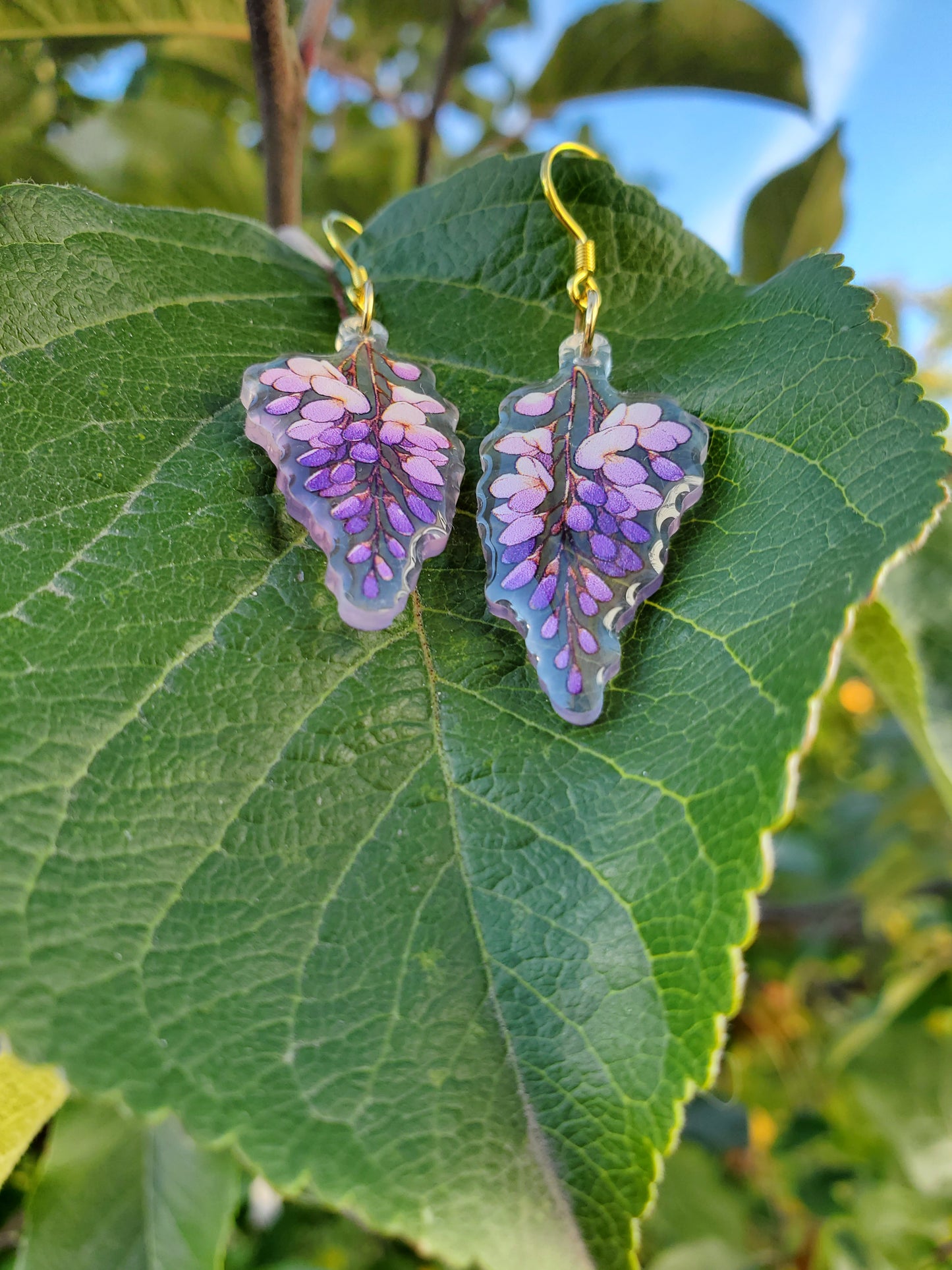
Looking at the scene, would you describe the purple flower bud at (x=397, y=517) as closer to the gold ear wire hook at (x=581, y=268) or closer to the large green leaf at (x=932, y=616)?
the gold ear wire hook at (x=581, y=268)

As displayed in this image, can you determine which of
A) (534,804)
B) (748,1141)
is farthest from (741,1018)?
(534,804)

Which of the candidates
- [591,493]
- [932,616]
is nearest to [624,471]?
[591,493]

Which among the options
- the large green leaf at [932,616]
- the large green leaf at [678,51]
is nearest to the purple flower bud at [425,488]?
the large green leaf at [932,616]

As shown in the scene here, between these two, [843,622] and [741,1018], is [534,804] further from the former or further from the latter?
[741,1018]

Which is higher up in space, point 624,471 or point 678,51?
point 678,51

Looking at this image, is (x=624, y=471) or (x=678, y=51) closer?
(x=624, y=471)

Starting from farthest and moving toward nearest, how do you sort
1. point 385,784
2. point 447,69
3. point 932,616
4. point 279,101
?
point 932,616
point 447,69
point 279,101
point 385,784

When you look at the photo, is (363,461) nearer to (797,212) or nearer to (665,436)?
(665,436)
